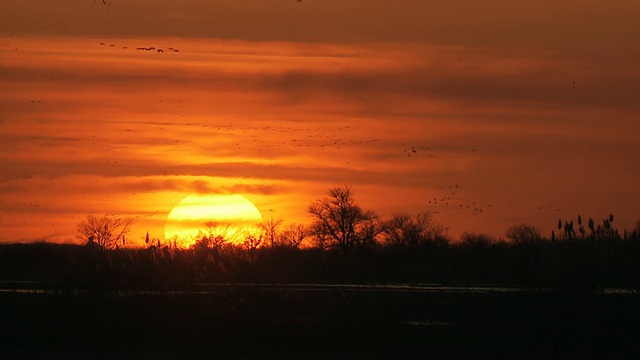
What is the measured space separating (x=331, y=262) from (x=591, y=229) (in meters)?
17.8

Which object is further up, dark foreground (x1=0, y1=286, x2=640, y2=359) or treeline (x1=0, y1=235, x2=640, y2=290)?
treeline (x1=0, y1=235, x2=640, y2=290)

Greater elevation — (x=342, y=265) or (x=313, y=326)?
(x=342, y=265)

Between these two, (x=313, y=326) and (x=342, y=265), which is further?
(x=342, y=265)

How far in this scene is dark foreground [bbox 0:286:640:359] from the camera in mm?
27531

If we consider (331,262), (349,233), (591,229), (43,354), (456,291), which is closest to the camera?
(43,354)

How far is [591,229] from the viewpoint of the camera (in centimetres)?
6988

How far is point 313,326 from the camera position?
3098cm

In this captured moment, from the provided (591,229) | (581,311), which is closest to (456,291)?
(581,311)

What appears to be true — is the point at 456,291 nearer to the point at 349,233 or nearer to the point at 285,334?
the point at 285,334

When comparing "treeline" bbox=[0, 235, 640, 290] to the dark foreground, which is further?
"treeline" bbox=[0, 235, 640, 290]

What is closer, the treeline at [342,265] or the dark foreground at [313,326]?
the dark foreground at [313,326]

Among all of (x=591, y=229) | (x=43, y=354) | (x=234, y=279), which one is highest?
(x=591, y=229)

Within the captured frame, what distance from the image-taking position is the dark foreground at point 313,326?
27.5 m

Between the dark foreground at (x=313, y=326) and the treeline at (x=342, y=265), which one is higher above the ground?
the treeline at (x=342, y=265)
